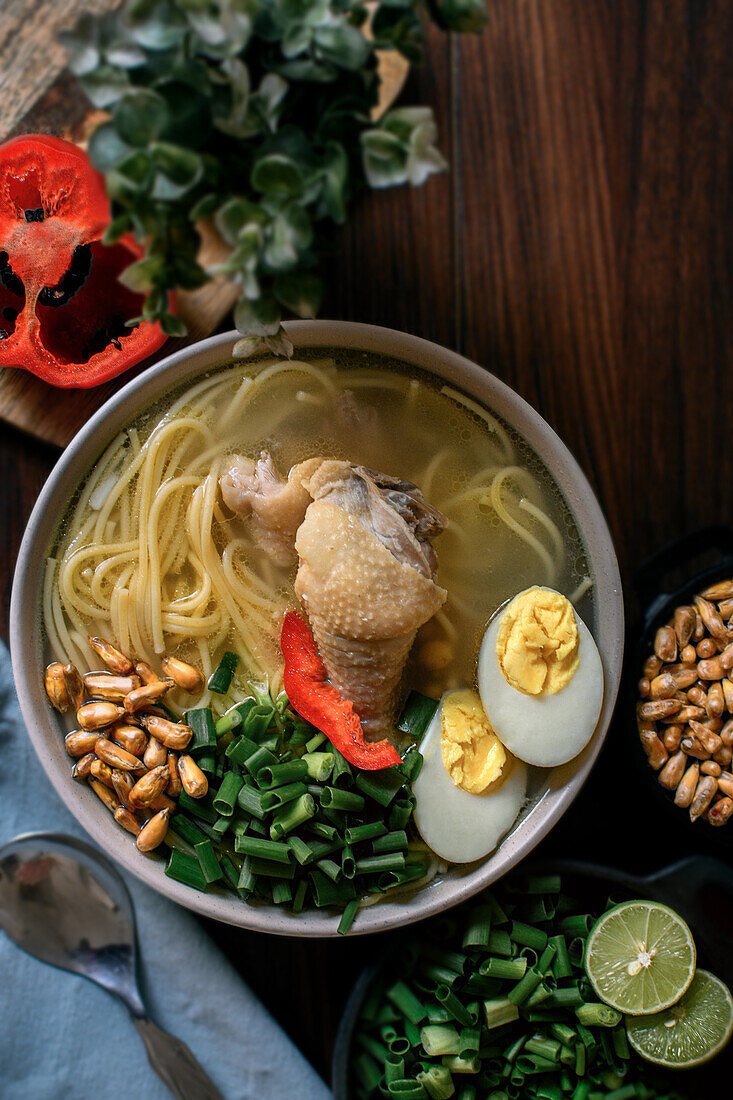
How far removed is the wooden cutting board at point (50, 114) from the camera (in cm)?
164

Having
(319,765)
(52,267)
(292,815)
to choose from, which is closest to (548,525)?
(319,765)

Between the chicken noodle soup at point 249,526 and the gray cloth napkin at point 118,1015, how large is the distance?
0.39m

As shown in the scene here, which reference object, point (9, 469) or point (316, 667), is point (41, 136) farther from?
point (316, 667)

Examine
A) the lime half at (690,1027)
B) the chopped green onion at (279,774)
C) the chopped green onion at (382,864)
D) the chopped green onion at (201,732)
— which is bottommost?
the lime half at (690,1027)

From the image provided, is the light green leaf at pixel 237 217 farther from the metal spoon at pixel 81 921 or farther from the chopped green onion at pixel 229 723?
the metal spoon at pixel 81 921

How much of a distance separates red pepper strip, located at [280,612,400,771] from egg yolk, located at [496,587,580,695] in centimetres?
29

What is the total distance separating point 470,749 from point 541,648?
0.25 meters

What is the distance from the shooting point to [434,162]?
1.10 meters

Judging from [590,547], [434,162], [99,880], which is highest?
[434,162]

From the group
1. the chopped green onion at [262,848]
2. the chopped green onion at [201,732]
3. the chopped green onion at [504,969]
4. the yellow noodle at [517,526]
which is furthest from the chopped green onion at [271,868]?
the yellow noodle at [517,526]

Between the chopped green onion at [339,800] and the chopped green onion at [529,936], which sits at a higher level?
the chopped green onion at [339,800]

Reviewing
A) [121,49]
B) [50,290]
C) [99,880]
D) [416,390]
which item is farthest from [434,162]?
[99,880]

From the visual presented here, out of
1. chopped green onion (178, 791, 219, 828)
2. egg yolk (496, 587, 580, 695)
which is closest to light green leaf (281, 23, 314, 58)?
egg yolk (496, 587, 580, 695)

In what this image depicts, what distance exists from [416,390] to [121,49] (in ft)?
Result: 2.87
